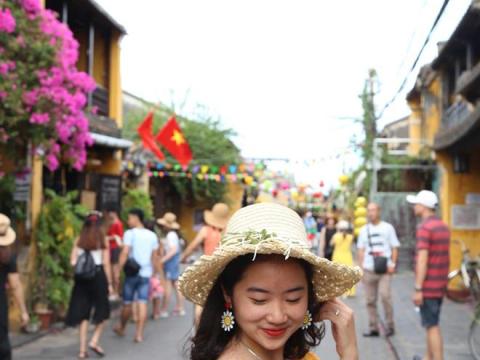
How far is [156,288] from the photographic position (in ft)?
37.0

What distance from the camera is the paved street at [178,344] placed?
8.65m

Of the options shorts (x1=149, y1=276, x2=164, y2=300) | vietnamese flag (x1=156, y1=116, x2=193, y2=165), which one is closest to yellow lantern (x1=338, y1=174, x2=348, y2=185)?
vietnamese flag (x1=156, y1=116, x2=193, y2=165)

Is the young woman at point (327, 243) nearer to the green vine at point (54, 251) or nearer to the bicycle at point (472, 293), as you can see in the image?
the bicycle at point (472, 293)

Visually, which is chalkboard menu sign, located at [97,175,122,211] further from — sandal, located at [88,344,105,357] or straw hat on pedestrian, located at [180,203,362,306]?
straw hat on pedestrian, located at [180,203,362,306]

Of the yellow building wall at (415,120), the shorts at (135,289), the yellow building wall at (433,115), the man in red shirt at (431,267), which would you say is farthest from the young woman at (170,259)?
the yellow building wall at (415,120)

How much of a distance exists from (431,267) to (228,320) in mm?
5219

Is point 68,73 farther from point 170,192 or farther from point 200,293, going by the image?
point 170,192

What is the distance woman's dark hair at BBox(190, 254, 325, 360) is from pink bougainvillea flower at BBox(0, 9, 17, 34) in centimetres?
657

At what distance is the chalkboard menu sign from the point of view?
1392 centimetres

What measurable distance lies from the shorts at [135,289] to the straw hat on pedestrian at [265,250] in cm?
721

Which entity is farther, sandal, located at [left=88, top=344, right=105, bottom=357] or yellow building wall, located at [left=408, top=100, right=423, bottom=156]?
yellow building wall, located at [left=408, top=100, right=423, bottom=156]

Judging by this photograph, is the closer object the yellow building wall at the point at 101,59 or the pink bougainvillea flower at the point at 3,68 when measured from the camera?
the pink bougainvillea flower at the point at 3,68

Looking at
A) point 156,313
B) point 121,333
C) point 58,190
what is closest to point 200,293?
point 121,333

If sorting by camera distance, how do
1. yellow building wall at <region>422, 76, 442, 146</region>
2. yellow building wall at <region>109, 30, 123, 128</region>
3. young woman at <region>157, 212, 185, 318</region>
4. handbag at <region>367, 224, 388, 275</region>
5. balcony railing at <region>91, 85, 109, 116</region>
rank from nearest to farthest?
handbag at <region>367, 224, 388, 275</region>, young woman at <region>157, 212, 185, 318</region>, balcony railing at <region>91, 85, 109, 116</region>, yellow building wall at <region>109, 30, 123, 128</region>, yellow building wall at <region>422, 76, 442, 146</region>
